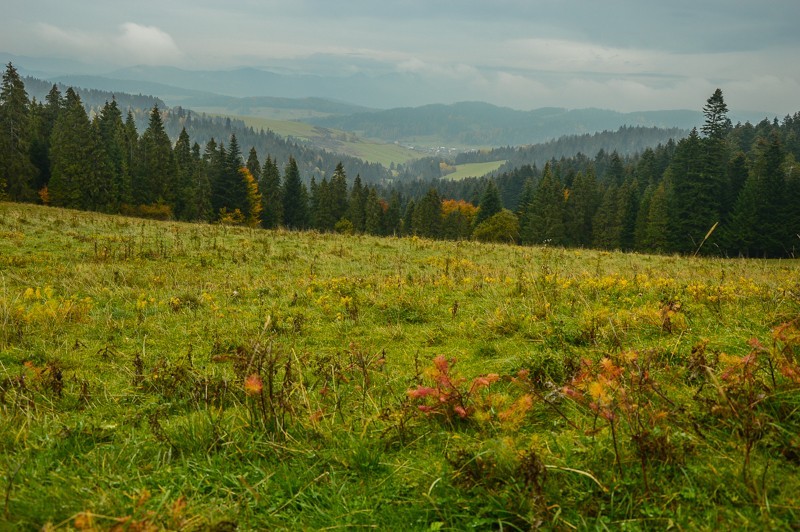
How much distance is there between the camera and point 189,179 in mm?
64938

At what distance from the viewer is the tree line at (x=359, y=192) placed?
51.1 metres

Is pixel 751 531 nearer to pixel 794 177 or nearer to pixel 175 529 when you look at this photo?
pixel 175 529

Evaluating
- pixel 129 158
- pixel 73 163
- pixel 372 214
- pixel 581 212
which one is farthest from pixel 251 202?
pixel 581 212

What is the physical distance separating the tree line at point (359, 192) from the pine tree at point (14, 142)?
0.15 metres

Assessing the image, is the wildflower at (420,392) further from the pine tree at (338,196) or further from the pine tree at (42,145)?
the pine tree at (338,196)

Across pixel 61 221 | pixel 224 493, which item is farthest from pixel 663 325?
pixel 61 221

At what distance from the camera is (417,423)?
3.26 meters

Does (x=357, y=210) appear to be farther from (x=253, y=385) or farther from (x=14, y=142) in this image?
(x=253, y=385)

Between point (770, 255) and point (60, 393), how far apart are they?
6631 cm

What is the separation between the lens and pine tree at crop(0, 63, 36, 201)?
165 feet

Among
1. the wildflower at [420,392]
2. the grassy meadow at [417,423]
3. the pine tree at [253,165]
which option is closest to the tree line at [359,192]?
the pine tree at [253,165]

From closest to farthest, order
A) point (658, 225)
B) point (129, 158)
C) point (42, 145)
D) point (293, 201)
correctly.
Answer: point (658, 225)
point (42, 145)
point (129, 158)
point (293, 201)

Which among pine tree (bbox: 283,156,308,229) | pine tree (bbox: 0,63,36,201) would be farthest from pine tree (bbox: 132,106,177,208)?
pine tree (bbox: 283,156,308,229)

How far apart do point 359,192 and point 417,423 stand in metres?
76.9
